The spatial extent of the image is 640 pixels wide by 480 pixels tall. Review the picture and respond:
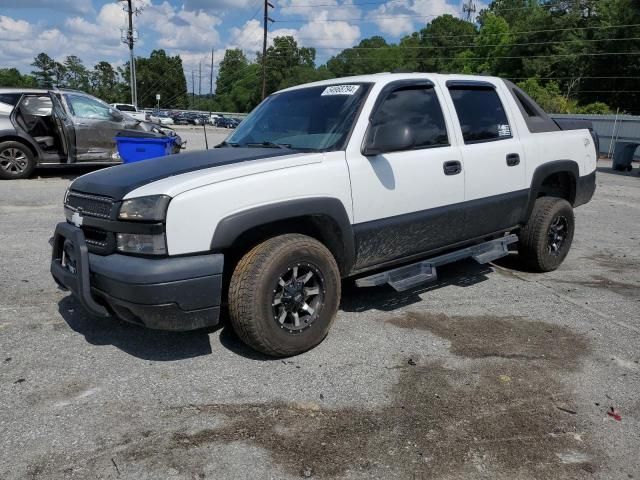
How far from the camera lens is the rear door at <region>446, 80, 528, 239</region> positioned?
4551mm

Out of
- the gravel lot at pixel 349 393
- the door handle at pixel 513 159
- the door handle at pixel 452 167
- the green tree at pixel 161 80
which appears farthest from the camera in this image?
the green tree at pixel 161 80

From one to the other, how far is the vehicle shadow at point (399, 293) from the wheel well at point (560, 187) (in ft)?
3.32

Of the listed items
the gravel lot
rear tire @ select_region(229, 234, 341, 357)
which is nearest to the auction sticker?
rear tire @ select_region(229, 234, 341, 357)

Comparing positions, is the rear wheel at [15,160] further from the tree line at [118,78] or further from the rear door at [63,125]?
the tree line at [118,78]

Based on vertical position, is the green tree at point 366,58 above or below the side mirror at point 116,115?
above

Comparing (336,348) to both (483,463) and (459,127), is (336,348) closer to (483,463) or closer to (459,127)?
(483,463)

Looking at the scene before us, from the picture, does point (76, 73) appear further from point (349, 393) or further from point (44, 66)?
point (349, 393)

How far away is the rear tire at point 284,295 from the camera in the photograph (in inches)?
130

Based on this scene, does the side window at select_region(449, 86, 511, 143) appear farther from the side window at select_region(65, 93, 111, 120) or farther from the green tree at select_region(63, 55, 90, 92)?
the green tree at select_region(63, 55, 90, 92)

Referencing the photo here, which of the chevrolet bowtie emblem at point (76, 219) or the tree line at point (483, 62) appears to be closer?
the chevrolet bowtie emblem at point (76, 219)

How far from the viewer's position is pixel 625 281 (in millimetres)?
5574

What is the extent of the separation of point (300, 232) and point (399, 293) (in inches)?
62.3

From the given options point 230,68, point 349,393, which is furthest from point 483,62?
point 349,393

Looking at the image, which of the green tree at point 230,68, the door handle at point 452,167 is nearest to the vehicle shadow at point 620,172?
the door handle at point 452,167
